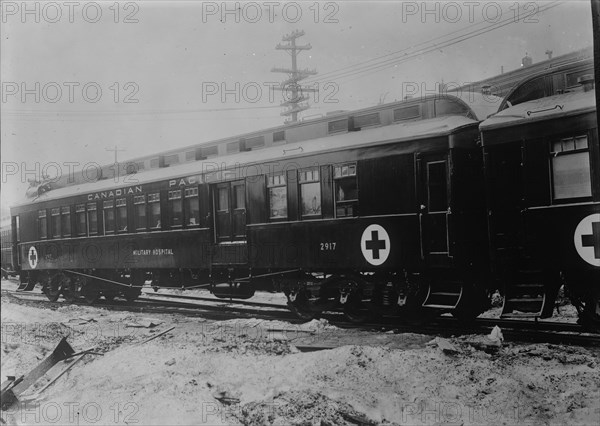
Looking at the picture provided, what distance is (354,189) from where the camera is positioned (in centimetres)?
848

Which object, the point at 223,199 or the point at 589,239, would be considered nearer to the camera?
the point at 589,239

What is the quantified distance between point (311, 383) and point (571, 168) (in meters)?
4.14

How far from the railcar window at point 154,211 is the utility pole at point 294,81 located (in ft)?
14.8

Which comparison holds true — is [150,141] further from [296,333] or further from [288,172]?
[296,333]

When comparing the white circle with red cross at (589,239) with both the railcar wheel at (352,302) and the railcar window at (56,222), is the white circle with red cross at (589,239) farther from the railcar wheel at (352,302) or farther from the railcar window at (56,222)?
the railcar window at (56,222)

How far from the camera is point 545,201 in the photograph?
6805 millimetres

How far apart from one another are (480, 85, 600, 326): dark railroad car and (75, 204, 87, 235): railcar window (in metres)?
10.2

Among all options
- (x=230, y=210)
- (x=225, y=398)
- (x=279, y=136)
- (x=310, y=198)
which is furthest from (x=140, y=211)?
(x=225, y=398)

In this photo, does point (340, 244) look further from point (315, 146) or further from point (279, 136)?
point (279, 136)

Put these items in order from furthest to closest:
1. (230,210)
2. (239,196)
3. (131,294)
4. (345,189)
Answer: (131,294), (230,210), (239,196), (345,189)

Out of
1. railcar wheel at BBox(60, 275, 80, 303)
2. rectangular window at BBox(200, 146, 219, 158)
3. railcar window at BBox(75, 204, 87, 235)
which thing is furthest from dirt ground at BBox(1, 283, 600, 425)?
railcar wheel at BBox(60, 275, 80, 303)

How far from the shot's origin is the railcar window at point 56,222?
1420 cm

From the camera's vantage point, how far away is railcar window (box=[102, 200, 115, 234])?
12781 mm

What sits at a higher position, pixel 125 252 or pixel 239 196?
pixel 239 196
